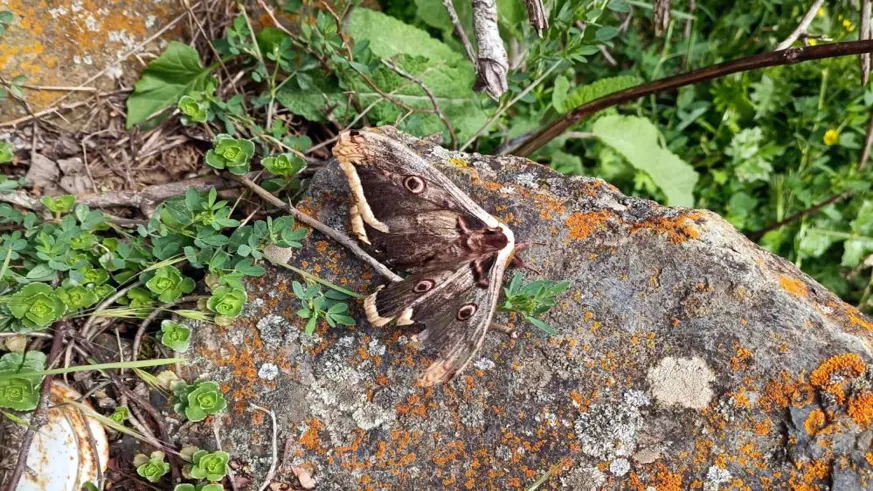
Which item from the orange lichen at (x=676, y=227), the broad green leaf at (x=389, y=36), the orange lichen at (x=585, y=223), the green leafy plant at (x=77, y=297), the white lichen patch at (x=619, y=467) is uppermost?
the broad green leaf at (x=389, y=36)

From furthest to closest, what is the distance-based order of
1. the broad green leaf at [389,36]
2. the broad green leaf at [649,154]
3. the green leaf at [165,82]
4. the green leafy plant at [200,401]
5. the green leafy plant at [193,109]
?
1. the broad green leaf at [649,154]
2. the broad green leaf at [389,36]
3. the green leaf at [165,82]
4. the green leafy plant at [193,109]
5. the green leafy plant at [200,401]

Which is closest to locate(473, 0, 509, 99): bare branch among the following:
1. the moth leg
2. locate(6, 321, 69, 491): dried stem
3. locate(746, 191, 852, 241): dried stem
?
the moth leg

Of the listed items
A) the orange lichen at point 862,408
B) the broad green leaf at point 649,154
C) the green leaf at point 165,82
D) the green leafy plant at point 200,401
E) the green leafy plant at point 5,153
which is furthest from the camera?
the broad green leaf at point 649,154

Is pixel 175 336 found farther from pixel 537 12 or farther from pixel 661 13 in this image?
pixel 661 13

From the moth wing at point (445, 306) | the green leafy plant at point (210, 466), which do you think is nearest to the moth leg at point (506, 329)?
the moth wing at point (445, 306)

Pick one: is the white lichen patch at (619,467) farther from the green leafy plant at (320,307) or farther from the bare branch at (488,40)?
the bare branch at (488,40)

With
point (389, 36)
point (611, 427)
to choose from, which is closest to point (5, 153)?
point (389, 36)

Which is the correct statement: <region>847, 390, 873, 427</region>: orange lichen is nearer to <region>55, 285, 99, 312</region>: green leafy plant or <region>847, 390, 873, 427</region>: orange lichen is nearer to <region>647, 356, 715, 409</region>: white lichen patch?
<region>647, 356, 715, 409</region>: white lichen patch
